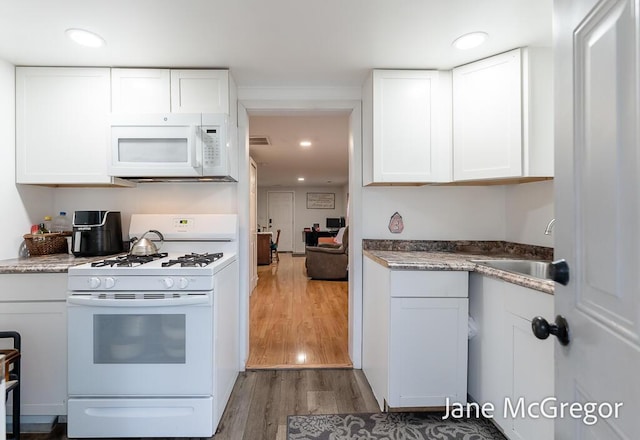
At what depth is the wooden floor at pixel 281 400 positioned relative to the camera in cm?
174

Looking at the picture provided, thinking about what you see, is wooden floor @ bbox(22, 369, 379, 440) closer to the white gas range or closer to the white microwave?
the white gas range

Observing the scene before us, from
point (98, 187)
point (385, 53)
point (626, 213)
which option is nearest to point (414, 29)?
point (385, 53)

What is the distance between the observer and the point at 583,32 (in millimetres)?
702

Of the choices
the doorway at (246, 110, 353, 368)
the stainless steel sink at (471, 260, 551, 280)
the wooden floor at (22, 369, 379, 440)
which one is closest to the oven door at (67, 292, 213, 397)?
the wooden floor at (22, 369, 379, 440)

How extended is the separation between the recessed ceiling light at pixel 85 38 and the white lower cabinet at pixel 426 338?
2.01 metres

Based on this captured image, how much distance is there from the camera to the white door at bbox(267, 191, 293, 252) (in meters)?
10.4

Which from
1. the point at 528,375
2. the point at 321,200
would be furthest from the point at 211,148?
the point at 321,200

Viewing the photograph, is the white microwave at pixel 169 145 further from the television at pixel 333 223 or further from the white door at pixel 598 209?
the television at pixel 333 223

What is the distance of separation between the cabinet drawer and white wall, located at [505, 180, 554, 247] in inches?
29.0

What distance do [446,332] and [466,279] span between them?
0.31m

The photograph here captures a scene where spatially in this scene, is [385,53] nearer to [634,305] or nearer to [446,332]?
[446,332]

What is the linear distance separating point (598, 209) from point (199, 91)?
2.12 metres

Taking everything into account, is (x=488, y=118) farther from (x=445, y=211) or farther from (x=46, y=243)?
(x=46, y=243)

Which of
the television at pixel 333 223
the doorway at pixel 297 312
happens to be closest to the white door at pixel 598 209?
the doorway at pixel 297 312
